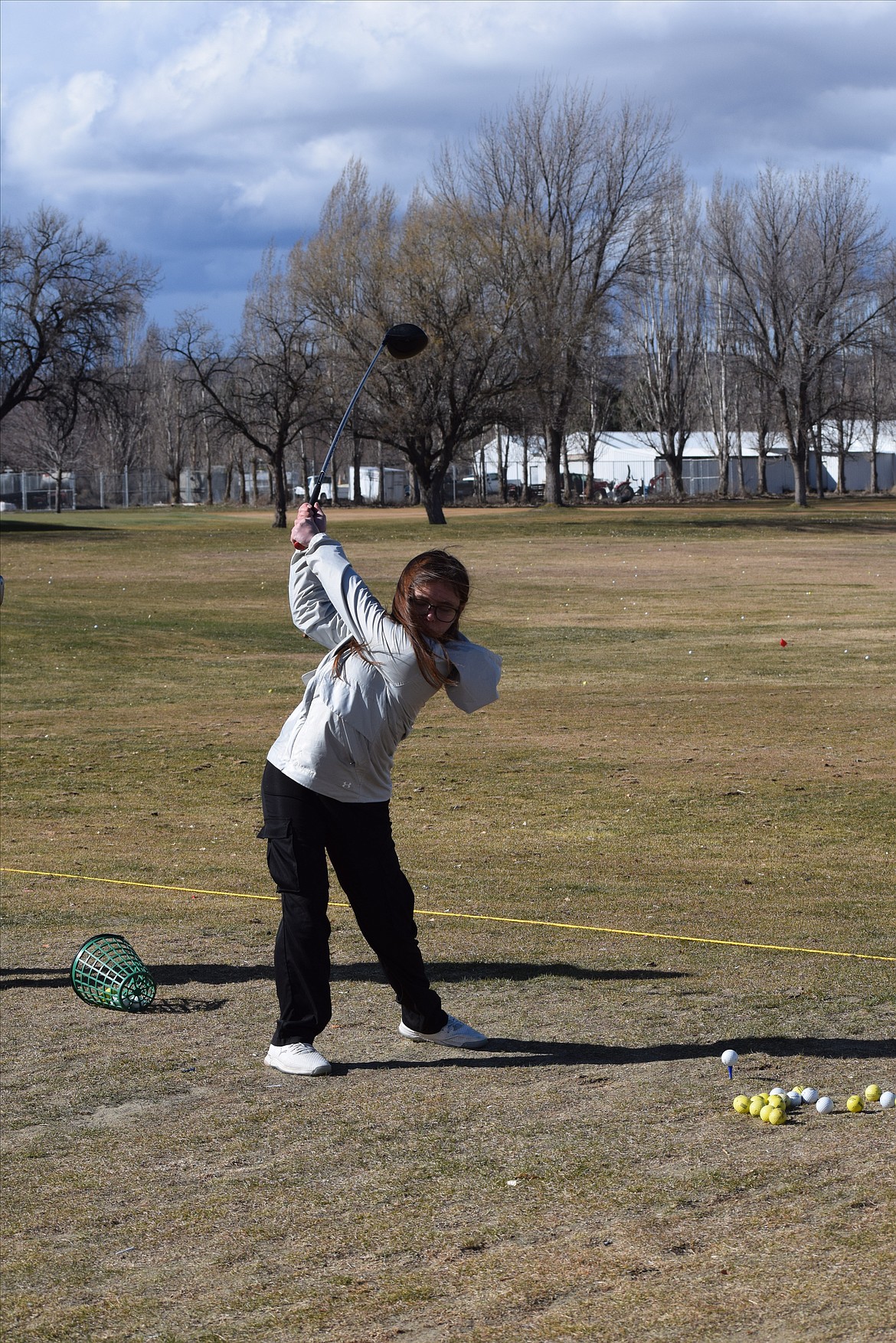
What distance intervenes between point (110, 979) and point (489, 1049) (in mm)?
1713

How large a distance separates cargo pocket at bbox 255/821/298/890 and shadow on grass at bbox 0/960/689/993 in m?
1.65

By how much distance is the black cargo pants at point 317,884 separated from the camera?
538 centimetres

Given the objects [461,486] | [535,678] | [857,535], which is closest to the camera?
[535,678]

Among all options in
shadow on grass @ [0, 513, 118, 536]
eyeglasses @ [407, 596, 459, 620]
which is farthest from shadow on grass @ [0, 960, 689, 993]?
shadow on grass @ [0, 513, 118, 536]

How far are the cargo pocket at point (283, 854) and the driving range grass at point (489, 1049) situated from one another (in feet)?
2.39

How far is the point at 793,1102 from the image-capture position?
501 cm

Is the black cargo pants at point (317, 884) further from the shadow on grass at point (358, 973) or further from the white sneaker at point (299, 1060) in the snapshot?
the shadow on grass at point (358, 973)

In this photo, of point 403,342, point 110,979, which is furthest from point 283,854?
point 403,342

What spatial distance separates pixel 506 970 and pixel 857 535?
45.7 metres

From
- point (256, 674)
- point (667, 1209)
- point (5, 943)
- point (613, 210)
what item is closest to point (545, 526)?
point (613, 210)

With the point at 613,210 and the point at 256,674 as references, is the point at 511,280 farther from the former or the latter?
the point at 256,674

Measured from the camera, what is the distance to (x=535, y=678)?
20.8 metres

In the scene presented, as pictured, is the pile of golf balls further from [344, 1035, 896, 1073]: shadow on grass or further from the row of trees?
the row of trees

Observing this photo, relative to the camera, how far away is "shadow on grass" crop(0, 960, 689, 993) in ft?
22.7
